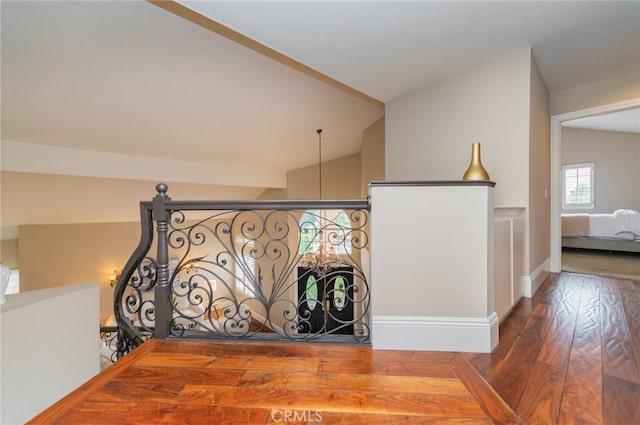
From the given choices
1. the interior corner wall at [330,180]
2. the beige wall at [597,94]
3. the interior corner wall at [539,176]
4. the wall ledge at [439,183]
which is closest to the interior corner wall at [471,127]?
the interior corner wall at [539,176]

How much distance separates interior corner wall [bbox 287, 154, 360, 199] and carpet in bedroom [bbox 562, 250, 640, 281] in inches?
150

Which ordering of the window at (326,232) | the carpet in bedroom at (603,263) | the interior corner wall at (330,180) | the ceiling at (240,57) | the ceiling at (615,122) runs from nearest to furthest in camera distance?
the window at (326,232) < the ceiling at (240,57) < the carpet in bedroom at (603,263) < the ceiling at (615,122) < the interior corner wall at (330,180)

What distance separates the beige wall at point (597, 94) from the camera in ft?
10.1

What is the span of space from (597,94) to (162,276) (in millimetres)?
4872

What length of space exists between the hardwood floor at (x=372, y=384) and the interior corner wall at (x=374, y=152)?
3216mm

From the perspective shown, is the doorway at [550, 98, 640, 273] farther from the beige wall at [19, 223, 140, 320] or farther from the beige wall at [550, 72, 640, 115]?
the beige wall at [19, 223, 140, 320]

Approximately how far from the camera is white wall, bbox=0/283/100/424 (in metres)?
1.83

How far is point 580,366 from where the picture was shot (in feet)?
4.87

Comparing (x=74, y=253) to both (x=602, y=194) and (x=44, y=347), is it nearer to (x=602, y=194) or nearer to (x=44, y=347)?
(x=44, y=347)

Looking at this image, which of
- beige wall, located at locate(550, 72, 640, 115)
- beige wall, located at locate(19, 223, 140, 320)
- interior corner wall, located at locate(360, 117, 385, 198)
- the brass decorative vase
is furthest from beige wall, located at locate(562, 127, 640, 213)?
beige wall, located at locate(19, 223, 140, 320)

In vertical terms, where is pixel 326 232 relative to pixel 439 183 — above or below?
below

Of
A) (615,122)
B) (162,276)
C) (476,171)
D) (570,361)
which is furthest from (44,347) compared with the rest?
(615,122)

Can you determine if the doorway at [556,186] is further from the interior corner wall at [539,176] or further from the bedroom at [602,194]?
the bedroom at [602,194]

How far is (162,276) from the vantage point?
6.16 ft
